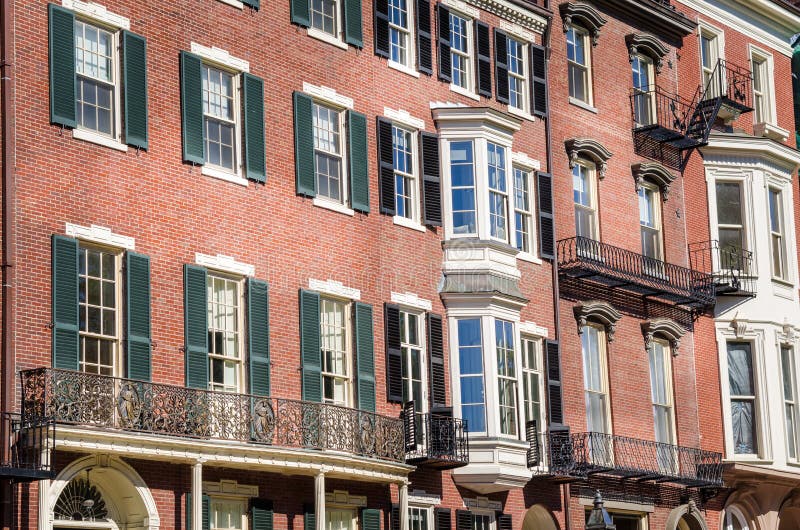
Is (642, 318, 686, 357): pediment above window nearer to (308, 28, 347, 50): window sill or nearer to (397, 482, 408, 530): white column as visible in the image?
(397, 482, 408, 530): white column

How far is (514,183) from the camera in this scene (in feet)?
118

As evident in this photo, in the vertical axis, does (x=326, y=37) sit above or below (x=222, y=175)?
above

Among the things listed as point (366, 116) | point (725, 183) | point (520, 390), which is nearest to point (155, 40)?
point (366, 116)

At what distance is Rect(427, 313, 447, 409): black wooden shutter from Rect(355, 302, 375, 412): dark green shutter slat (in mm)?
1893

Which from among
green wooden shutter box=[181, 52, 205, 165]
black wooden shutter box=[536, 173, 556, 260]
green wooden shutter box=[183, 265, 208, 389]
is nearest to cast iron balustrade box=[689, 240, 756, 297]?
black wooden shutter box=[536, 173, 556, 260]

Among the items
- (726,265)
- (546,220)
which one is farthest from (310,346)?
(726,265)

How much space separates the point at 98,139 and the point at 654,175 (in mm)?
18162

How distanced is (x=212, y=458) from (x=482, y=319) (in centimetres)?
877

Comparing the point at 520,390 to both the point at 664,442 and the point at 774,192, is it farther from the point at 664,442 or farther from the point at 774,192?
the point at 774,192

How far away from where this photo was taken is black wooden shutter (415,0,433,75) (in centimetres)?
3441

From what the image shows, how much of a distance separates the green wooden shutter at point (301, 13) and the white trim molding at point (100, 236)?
6.51m

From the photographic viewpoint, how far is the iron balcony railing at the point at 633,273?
122 feet

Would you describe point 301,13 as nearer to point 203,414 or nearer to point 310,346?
point 310,346

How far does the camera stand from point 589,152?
127 feet
